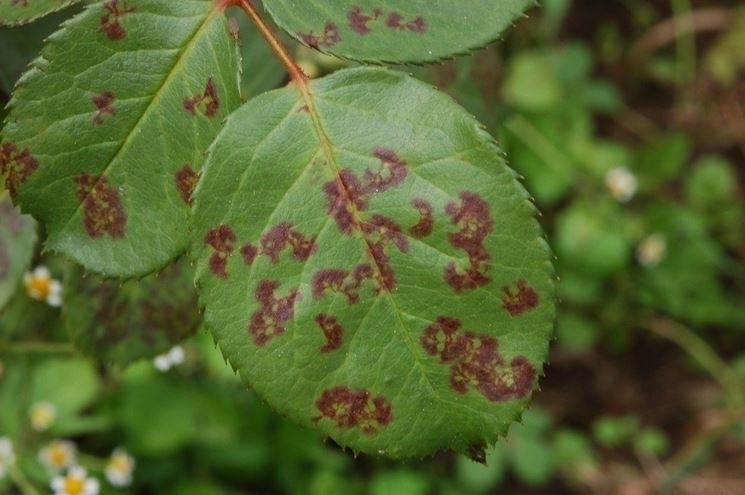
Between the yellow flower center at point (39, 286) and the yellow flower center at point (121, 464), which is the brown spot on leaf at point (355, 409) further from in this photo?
the yellow flower center at point (121, 464)

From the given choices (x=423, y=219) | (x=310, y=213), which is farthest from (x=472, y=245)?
(x=310, y=213)

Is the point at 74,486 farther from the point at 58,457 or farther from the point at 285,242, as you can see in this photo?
the point at 285,242

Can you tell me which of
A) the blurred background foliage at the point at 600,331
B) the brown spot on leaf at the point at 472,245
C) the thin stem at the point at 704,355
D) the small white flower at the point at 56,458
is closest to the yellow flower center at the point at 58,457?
the small white flower at the point at 56,458

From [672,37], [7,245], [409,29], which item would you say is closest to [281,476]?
[7,245]

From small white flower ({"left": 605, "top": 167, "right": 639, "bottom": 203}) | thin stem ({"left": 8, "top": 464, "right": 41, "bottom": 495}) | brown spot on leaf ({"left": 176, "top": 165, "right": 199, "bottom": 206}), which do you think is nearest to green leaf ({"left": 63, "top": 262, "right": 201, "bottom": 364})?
brown spot on leaf ({"left": 176, "top": 165, "right": 199, "bottom": 206})

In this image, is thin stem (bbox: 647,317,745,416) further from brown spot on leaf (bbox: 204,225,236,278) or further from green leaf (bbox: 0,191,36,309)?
brown spot on leaf (bbox: 204,225,236,278)
